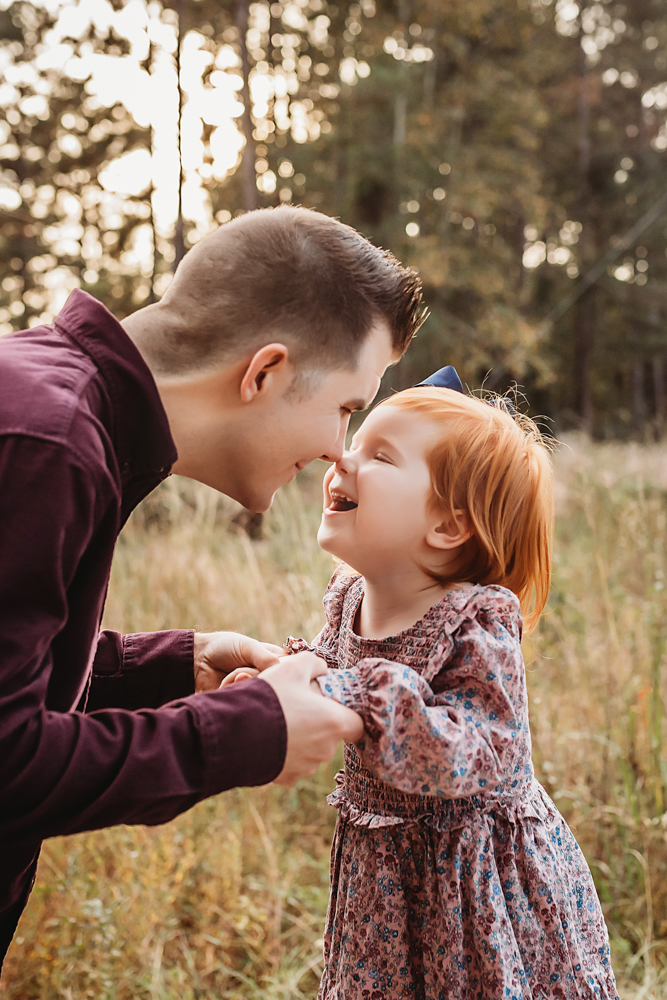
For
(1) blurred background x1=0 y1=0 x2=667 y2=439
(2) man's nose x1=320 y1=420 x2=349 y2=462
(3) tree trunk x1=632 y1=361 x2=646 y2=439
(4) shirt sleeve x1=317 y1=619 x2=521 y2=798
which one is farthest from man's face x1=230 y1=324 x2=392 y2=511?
(3) tree trunk x1=632 y1=361 x2=646 y2=439

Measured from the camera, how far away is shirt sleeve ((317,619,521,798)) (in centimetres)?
125

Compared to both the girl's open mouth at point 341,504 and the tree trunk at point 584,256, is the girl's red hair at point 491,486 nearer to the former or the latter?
the girl's open mouth at point 341,504

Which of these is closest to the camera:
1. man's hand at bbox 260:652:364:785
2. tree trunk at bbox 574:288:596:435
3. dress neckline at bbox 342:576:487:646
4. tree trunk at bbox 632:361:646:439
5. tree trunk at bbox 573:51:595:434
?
man's hand at bbox 260:652:364:785

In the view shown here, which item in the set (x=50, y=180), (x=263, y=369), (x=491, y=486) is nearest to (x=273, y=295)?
(x=263, y=369)

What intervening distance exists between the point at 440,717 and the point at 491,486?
1.54 ft

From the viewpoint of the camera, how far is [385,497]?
1.52m

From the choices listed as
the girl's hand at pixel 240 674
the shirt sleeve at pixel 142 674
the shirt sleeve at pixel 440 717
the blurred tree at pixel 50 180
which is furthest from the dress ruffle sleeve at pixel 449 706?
the blurred tree at pixel 50 180

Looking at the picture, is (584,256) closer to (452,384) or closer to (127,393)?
(452,384)

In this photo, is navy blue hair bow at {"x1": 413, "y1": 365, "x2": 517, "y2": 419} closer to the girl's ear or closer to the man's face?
the man's face

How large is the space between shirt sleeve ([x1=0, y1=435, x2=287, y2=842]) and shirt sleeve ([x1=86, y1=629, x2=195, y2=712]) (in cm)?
58

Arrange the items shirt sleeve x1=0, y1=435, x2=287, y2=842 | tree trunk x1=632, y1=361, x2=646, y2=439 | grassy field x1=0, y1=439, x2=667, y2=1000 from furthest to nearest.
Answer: tree trunk x1=632, y1=361, x2=646, y2=439 → grassy field x1=0, y1=439, x2=667, y2=1000 → shirt sleeve x1=0, y1=435, x2=287, y2=842

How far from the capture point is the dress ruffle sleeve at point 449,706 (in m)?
1.25

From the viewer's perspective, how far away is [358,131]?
14.3 m

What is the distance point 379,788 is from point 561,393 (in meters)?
25.9
